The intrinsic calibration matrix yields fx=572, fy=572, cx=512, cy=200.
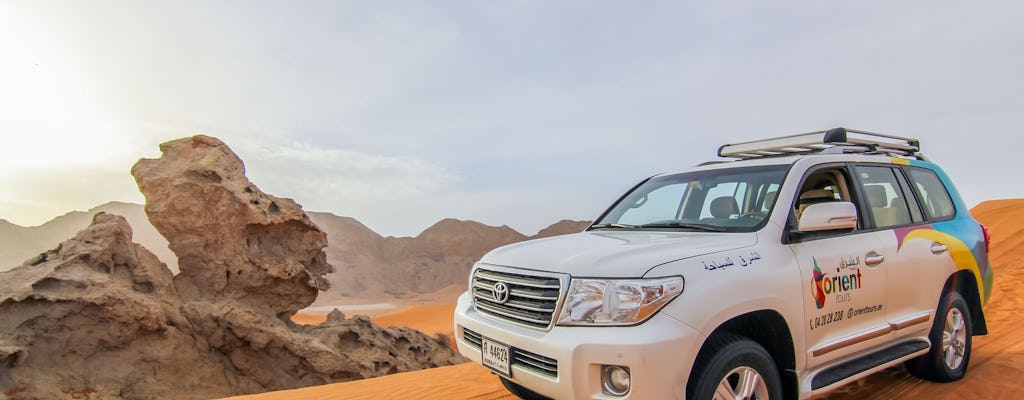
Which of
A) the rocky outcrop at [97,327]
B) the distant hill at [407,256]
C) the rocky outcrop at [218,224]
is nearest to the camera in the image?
the rocky outcrop at [97,327]

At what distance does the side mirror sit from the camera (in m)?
3.47

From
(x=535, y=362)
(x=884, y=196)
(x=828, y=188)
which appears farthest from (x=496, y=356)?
(x=884, y=196)

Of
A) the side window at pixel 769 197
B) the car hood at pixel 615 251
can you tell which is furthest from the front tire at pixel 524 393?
the side window at pixel 769 197

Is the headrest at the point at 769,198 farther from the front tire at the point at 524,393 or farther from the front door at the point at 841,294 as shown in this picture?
the front tire at the point at 524,393

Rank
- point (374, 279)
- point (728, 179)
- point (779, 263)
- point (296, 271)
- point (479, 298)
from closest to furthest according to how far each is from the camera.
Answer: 1. point (779, 263)
2. point (479, 298)
3. point (728, 179)
4. point (296, 271)
5. point (374, 279)

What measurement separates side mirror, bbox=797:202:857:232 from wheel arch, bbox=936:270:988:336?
7.27 feet

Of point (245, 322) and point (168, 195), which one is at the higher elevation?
point (168, 195)

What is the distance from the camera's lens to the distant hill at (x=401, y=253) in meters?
34.4

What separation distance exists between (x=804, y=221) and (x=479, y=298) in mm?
2096

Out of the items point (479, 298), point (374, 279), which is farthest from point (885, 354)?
point (374, 279)

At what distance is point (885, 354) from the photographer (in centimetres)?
414

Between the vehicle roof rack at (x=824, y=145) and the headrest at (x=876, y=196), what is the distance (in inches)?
13.3

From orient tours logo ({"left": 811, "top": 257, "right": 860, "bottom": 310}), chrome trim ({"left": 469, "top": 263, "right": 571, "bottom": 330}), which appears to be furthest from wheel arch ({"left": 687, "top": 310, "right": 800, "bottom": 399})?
chrome trim ({"left": 469, "top": 263, "right": 571, "bottom": 330})

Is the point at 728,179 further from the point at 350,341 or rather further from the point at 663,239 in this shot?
the point at 350,341
